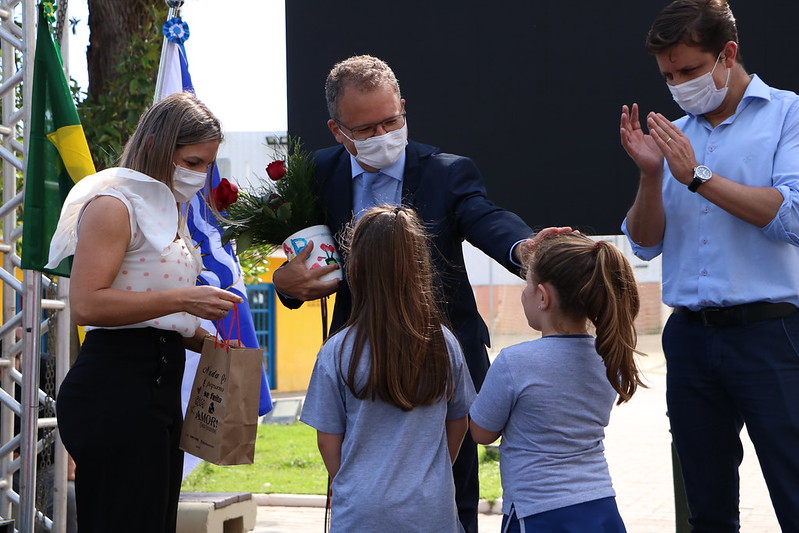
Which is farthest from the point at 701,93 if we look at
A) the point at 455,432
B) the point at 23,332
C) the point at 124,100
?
the point at 124,100

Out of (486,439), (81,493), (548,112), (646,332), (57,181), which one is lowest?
(646,332)

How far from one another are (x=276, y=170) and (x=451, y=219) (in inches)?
22.6

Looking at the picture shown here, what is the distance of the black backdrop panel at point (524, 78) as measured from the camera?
141 inches

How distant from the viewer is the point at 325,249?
2.78 metres

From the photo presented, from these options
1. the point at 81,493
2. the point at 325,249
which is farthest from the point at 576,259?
the point at 81,493

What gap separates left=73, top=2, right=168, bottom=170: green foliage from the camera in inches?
264

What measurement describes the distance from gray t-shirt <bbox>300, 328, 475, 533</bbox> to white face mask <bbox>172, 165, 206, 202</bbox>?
695 millimetres

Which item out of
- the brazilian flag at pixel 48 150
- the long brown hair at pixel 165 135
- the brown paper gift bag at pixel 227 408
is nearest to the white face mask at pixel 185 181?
the long brown hair at pixel 165 135

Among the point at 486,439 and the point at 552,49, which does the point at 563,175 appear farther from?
the point at 486,439

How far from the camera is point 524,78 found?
146 inches

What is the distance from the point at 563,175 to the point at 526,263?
4.10 ft

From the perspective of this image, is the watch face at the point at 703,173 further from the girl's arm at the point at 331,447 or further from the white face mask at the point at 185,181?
the white face mask at the point at 185,181

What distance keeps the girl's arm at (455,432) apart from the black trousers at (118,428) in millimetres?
787

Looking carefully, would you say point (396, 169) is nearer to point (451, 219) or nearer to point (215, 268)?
point (451, 219)
